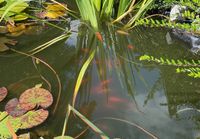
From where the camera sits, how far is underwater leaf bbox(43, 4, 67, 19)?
2.20 m

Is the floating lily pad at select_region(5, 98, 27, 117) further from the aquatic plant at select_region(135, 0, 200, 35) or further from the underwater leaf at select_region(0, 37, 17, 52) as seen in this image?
the aquatic plant at select_region(135, 0, 200, 35)

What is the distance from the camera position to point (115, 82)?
5.32ft

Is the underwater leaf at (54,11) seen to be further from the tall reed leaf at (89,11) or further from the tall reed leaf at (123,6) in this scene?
the tall reed leaf at (123,6)

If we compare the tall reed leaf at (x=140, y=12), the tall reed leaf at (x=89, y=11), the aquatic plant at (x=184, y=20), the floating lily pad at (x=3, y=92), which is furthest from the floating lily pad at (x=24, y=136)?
the tall reed leaf at (x=140, y=12)

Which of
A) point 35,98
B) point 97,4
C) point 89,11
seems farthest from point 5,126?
point 97,4

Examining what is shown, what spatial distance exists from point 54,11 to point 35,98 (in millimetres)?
928

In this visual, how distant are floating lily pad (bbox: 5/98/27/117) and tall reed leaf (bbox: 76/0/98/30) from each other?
760 mm

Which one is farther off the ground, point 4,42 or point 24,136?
point 4,42

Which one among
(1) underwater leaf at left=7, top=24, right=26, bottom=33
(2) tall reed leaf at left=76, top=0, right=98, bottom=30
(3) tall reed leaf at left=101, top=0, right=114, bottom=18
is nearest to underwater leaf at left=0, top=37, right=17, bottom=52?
(1) underwater leaf at left=7, top=24, right=26, bottom=33

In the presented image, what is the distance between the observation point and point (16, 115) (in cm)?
140

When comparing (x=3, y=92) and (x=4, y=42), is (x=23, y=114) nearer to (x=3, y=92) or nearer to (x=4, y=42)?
(x=3, y=92)

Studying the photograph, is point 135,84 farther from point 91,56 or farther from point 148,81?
point 91,56

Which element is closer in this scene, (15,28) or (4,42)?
(4,42)

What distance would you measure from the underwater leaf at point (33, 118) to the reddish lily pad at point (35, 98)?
0.14 feet
